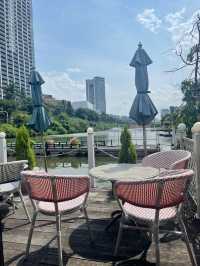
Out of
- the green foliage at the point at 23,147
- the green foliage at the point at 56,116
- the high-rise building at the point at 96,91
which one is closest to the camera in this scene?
the green foliage at the point at 23,147

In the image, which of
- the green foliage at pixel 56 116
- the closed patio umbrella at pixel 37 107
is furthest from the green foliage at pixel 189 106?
the green foliage at pixel 56 116

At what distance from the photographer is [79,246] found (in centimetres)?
238

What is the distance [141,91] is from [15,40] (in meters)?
61.5

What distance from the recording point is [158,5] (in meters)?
5.86

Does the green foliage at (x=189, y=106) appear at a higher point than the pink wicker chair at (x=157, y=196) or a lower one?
higher

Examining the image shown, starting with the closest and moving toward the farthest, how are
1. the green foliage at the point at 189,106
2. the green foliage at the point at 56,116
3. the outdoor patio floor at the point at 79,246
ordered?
the outdoor patio floor at the point at 79,246, the green foliage at the point at 189,106, the green foliage at the point at 56,116

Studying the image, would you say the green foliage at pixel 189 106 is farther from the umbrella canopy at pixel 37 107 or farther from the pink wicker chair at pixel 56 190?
the pink wicker chair at pixel 56 190

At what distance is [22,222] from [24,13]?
193 ft

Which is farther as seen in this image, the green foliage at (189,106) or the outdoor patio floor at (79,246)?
the green foliage at (189,106)

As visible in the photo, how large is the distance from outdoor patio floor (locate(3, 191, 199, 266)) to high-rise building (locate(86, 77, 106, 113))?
3132 inches

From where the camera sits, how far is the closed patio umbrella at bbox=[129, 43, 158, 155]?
4094mm

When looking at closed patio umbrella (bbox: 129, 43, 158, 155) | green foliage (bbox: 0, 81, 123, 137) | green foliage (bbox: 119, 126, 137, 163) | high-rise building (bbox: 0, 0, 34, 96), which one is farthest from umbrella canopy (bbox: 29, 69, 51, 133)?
high-rise building (bbox: 0, 0, 34, 96)

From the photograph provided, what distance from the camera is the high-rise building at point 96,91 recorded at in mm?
81438

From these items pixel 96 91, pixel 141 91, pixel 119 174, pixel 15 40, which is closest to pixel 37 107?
pixel 141 91
